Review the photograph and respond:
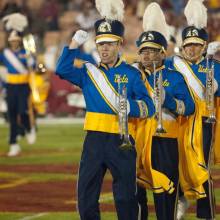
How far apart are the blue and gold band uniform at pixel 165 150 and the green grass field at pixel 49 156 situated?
4.61 feet

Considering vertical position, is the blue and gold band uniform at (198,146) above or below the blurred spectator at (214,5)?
below

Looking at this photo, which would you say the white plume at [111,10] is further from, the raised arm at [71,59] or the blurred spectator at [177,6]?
the blurred spectator at [177,6]

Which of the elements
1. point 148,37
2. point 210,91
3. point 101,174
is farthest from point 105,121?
point 210,91

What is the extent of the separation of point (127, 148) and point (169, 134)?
1.11m

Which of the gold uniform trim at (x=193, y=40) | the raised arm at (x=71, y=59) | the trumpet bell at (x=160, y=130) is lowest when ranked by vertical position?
the trumpet bell at (x=160, y=130)

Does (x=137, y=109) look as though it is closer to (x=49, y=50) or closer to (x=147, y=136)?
(x=147, y=136)

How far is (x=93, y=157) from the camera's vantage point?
9.41 metres

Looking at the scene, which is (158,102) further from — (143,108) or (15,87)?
(15,87)

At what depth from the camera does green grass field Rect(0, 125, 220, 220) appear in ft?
38.7

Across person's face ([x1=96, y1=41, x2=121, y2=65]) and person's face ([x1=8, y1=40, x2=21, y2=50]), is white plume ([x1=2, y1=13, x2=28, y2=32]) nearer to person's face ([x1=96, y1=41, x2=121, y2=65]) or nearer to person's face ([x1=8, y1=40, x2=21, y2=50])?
person's face ([x1=8, y1=40, x2=21, y2=50])

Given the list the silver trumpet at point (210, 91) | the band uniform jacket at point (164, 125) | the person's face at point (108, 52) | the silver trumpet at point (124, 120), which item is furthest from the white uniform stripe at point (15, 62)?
the silver trumpet at point (124, 120)

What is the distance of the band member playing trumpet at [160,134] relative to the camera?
10078 mm

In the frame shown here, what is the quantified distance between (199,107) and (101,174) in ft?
6.56

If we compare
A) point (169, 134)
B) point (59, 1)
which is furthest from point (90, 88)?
point (59, 1)
